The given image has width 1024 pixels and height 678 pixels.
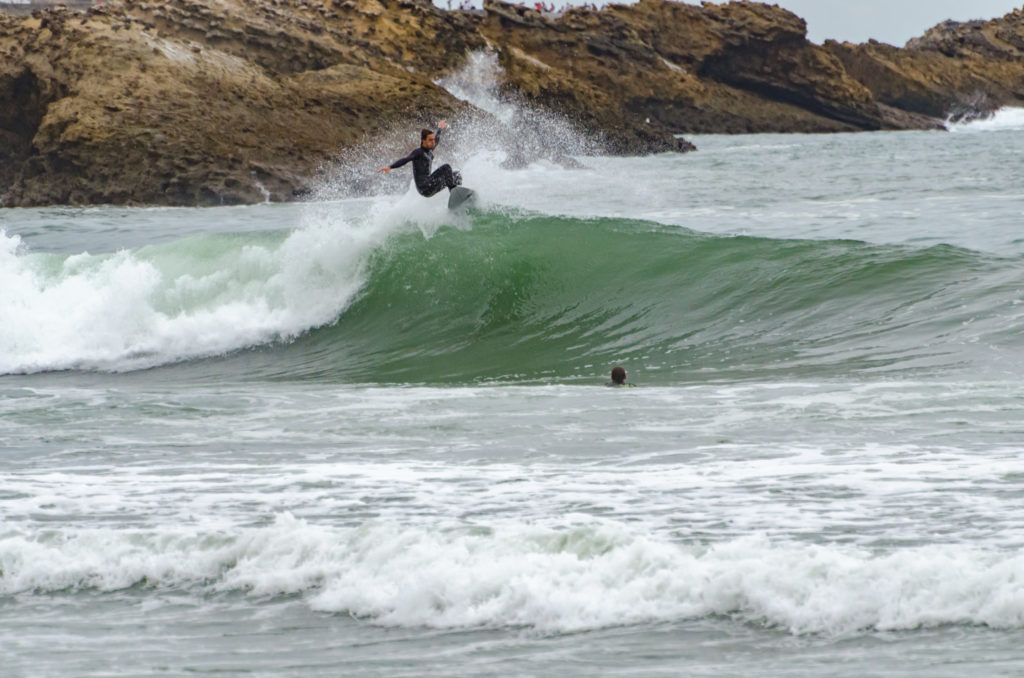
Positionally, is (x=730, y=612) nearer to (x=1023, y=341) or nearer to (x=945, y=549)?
(x=945, y=549)

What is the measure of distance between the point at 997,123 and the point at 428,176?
66.8m

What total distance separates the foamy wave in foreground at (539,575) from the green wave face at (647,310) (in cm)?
526

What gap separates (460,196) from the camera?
1576 cm

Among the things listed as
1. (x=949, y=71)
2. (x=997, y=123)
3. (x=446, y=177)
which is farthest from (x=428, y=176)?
(x=949, y=71)

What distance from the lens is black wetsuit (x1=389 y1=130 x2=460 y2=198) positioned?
1412 centimetres

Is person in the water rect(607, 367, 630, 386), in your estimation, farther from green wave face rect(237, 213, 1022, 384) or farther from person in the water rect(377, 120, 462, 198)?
person in the water rect(377, 120, 462, 198)

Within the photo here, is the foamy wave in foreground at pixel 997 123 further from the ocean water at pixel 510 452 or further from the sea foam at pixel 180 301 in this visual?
the sea foam at pixel 180 301

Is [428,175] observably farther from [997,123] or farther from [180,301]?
[997,123]

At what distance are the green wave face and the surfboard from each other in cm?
41

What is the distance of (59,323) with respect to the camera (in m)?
15.2

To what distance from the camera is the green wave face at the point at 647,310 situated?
11.5m

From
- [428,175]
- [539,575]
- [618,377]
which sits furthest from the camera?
[428,175]

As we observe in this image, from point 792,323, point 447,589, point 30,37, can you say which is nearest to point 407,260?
point 792,323

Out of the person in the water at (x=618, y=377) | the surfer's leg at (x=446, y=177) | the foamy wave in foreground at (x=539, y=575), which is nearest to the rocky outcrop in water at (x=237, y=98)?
the surfer's leg at (x=446, y=177)
